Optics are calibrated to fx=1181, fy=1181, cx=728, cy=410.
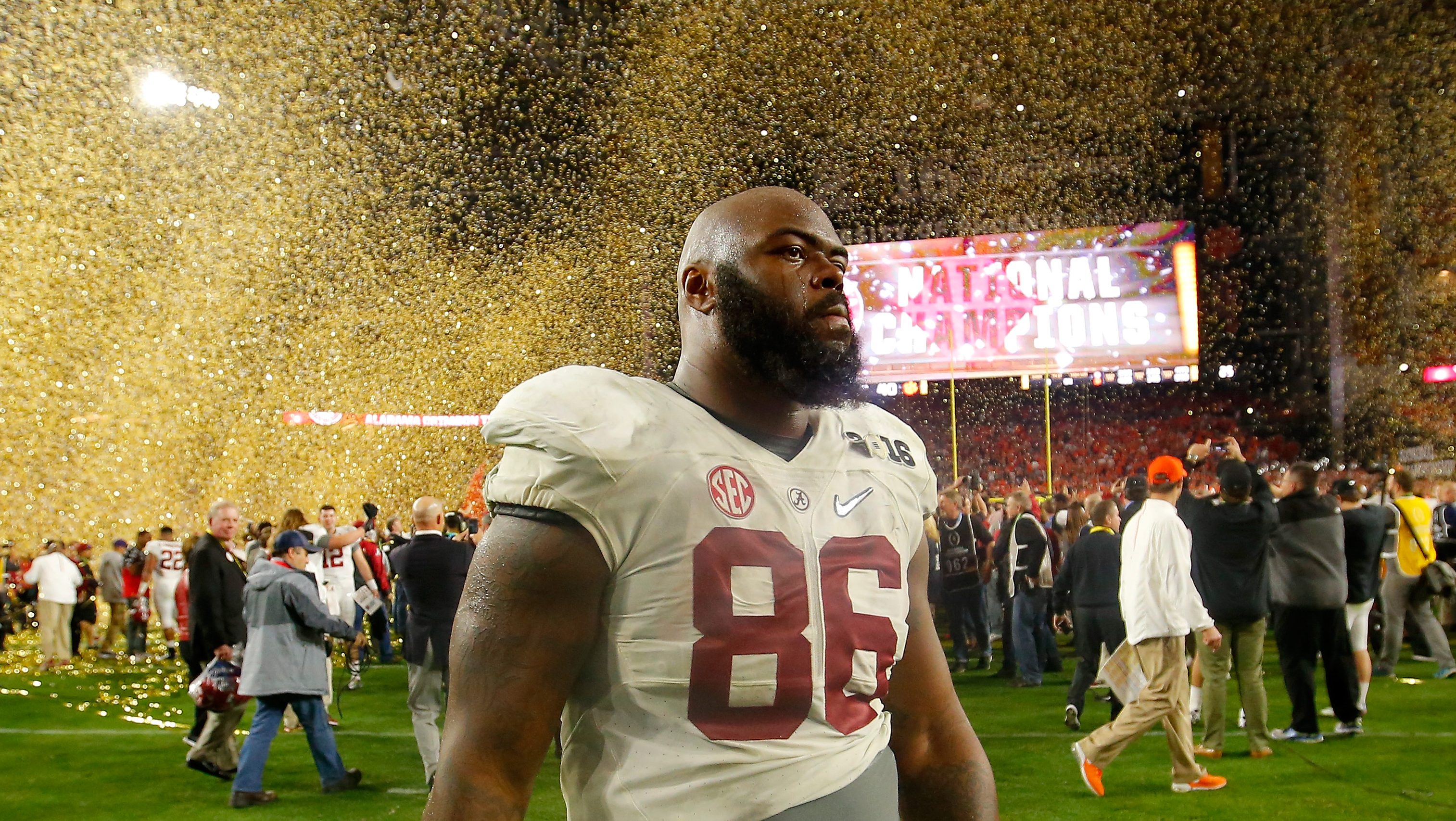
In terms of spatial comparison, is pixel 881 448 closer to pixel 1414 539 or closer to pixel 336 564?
pixel 336 564

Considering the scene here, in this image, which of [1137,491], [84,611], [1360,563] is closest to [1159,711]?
[1137,491]

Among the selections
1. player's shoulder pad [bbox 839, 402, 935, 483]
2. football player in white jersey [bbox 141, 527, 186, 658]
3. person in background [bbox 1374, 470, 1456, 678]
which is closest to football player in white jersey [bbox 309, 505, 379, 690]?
football player in white jersey [bbox 141, 527, 186, 658]

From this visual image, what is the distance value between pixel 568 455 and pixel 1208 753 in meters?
6.62

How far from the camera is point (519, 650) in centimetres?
136

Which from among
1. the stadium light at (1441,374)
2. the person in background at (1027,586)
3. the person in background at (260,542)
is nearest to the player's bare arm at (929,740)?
the person in background at (260,542)

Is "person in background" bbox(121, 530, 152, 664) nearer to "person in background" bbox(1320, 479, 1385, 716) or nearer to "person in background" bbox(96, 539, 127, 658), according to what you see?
"person in background" bbox(96, 539, 127, 658)

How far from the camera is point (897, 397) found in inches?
1660

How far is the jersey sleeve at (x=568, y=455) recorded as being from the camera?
1354 mm

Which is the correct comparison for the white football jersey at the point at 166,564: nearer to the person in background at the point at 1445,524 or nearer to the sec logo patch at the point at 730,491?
the person in background at the point at 1445,524

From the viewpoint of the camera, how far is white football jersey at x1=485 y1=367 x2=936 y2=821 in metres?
1.35

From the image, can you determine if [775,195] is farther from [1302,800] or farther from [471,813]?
[1302,800]

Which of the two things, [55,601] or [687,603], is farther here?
[55,601]

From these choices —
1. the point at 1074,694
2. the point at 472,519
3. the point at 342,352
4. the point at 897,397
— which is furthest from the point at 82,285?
the point at 897,397

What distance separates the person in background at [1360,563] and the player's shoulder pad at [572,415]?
7834 mm
